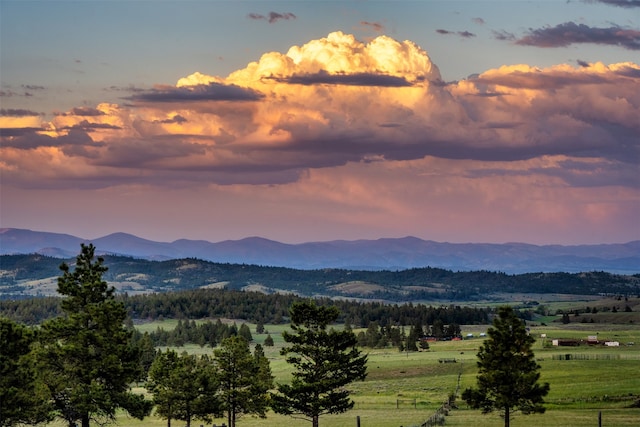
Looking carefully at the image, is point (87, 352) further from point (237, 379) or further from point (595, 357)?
point (595, 357)

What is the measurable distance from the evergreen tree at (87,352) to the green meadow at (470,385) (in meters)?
33.3

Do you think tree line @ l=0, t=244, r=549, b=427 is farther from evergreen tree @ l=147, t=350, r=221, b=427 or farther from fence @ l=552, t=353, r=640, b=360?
fence @ l=552, t=353, r=640, b=360

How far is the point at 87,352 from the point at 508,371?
30105 millimetres

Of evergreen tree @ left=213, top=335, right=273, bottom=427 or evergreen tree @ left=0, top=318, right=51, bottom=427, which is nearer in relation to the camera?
evergreen tree @ left=0, top=318, right=51, bottom=427

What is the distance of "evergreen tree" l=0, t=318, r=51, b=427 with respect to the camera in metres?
60.9

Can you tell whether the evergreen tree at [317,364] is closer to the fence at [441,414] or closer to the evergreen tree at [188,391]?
the fence at [441,414]

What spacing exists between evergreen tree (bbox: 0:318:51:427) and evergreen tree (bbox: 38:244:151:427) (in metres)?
2.09

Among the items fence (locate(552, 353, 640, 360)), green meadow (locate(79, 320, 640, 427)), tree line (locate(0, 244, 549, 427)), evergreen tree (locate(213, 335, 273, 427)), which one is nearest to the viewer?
tree line (locate(0, 244, 549, 427))

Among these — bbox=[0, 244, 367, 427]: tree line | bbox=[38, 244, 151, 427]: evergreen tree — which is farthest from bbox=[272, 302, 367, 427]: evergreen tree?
bbox=[38, 244, 151, 427]: evergreen tree

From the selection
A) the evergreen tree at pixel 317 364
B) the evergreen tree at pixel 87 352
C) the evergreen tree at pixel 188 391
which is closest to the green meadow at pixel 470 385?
the evergreen tree at pixel 188 391

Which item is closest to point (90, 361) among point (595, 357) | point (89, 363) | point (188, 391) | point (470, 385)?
point (89, 363)

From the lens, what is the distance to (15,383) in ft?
Result: 204

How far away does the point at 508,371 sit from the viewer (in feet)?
216

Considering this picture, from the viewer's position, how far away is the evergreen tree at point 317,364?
72500 millimetres
